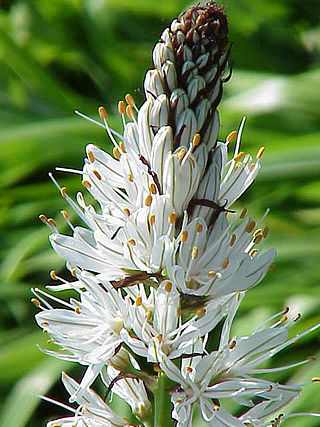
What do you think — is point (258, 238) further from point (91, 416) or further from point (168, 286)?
point (91, 416)

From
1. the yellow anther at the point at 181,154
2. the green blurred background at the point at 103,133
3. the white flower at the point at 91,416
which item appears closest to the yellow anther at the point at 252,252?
the yellow anther at the point at 181,154

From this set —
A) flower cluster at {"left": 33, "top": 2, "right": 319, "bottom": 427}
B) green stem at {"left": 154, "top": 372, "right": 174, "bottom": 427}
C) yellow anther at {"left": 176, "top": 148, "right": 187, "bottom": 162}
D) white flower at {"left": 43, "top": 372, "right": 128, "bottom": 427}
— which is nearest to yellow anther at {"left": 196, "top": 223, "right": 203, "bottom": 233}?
flower cluster at {"left": 33, "top": 2, "right": 319, "bottom": 427}

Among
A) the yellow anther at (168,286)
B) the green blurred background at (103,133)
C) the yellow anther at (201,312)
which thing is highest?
the green blurred background at (103,133)

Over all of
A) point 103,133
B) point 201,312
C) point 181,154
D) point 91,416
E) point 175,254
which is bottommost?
point 91,416

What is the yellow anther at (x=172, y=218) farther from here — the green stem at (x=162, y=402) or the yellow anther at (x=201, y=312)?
the green stem at (x=162, y=402)

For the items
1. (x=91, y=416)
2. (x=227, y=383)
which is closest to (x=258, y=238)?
(x=227, y=383)

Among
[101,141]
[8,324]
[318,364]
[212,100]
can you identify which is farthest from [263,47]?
[212,100]

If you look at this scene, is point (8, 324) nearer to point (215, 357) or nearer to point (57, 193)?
point (57, 193)
